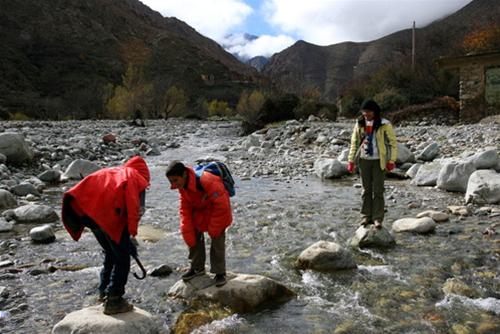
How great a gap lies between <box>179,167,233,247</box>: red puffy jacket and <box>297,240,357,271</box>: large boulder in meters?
1.45

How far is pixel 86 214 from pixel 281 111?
2911 centimetres

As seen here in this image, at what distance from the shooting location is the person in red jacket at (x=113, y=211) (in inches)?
148

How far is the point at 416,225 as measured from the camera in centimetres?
688

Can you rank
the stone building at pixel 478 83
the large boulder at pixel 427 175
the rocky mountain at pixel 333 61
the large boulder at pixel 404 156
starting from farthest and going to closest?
1. the rocky mountain at pixel 333 61
2. the stone building at pixel 478 83
3. the large boulder at pixel 404 156
4. the large boulder at pixel 427 175

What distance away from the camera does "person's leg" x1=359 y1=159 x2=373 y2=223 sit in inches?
262

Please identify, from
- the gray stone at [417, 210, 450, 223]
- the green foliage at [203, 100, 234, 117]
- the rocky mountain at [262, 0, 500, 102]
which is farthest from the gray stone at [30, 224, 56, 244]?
the rocky mountain at [262, 0, 500, 102]

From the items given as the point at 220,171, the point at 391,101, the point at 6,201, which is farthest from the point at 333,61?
the point at 220,171

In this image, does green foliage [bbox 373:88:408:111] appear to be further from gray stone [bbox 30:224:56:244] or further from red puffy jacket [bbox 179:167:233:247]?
red puffy jacket [bbox 179:167:233:247]

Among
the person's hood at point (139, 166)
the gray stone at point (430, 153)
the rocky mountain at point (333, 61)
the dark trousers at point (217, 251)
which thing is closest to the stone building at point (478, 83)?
the gray stone at point (430, 153)

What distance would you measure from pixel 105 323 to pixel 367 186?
14.1ft

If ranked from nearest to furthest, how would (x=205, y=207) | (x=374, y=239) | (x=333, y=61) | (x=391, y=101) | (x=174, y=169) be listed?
(x=174, y=169), (x=205, y=207), (x=374, y=239), (x=391, y=101), (x=333, y=61)

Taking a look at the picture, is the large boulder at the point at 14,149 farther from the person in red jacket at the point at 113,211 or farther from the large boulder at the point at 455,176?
the large boulder at the point at 455,176

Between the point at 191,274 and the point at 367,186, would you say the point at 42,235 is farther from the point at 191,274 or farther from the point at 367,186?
the point at 367,186

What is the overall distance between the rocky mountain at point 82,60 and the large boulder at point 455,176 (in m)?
50.8
